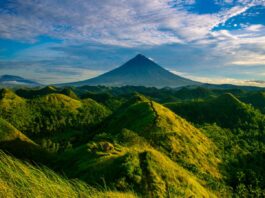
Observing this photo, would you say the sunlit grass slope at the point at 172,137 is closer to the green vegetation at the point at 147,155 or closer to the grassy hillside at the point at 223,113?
the green vegetation at the point at 147,155

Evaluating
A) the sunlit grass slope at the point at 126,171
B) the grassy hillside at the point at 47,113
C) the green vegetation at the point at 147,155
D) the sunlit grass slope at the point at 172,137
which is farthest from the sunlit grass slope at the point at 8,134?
the grassy hillside at the point at 47,113

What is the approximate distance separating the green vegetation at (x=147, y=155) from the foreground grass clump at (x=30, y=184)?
2 cm

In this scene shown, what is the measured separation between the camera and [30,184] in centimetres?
582

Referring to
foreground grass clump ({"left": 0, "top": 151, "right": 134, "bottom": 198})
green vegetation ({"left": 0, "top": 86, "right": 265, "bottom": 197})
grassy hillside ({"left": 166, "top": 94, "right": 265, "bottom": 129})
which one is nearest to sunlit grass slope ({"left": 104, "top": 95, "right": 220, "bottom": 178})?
green vegetation ({"left": 0, "top": 86, "right": 265, "bottom": 197})

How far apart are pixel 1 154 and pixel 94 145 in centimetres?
4502

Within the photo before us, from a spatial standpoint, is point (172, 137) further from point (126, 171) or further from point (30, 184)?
point (30, 184)

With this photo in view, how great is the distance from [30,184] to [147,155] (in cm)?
4156

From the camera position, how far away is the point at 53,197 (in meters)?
5.78

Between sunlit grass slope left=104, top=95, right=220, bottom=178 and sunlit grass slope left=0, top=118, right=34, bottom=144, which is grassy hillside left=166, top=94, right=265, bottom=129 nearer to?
sunlit grass slope left=104, top=95, right=220, bottom=178

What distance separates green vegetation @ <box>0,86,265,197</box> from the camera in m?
6.55

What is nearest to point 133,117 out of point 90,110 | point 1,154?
point 1,154

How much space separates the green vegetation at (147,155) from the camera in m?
6.55

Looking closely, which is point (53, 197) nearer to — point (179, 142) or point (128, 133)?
Result: point (128, 133)

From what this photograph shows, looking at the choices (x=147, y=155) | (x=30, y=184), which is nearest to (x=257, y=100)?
(x=147, y=155)
